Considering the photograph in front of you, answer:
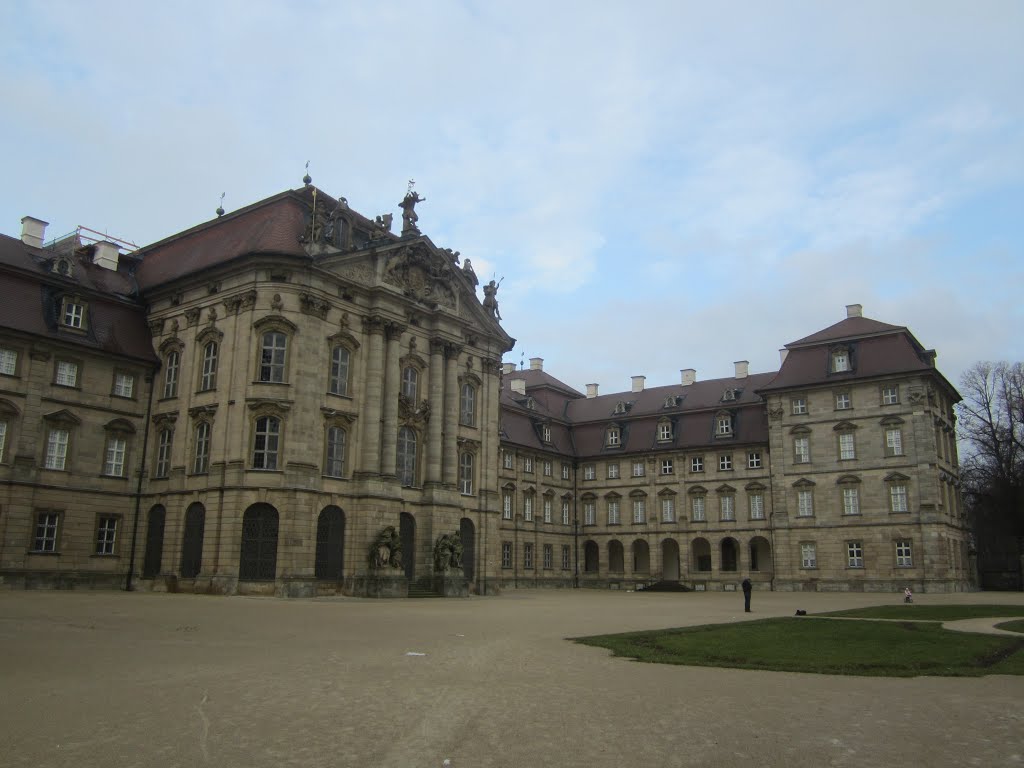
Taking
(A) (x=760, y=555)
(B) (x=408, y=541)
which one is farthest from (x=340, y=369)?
(A) (x=760, y=555)

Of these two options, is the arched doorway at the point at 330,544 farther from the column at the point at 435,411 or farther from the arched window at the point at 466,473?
the arched window at the point at 466,473

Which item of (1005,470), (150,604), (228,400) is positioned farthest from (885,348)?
(150,604)

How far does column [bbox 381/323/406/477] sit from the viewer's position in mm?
44953

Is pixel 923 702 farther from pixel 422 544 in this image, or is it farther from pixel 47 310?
pixel 47 310

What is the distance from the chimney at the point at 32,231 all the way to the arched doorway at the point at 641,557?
51.8 m

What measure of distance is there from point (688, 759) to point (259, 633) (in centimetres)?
1484

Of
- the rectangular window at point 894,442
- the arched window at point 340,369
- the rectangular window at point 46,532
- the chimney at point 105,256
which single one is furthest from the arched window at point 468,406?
the rectangular window at point 894,442

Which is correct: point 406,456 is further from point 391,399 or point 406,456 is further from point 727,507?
point 727,507

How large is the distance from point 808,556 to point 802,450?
25.7 ft

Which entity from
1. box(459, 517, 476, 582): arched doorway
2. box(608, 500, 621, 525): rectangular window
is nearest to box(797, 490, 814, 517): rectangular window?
box(608, 500, 621, 525): rectangular window

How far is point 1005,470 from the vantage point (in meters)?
67.6

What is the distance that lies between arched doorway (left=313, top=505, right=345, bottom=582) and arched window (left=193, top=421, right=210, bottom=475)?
596 centimetres

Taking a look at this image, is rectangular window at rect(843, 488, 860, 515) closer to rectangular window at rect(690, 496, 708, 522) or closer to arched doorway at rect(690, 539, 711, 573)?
rectangular window at rect(690, 496, 708, 522)

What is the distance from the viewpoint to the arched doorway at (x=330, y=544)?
41344 mm
